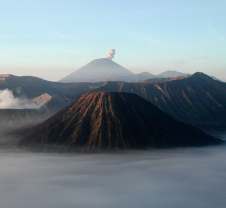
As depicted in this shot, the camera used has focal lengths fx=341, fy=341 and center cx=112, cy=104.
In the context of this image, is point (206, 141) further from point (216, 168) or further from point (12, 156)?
point (12, 156)

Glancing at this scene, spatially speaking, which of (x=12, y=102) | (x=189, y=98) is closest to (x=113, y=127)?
(x=12, y=102)

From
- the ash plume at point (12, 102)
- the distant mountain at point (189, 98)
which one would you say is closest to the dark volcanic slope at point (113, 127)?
the ash plume at point (12, 102)

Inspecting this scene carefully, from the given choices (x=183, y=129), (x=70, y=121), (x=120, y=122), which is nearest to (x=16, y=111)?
(x=70, y=121)

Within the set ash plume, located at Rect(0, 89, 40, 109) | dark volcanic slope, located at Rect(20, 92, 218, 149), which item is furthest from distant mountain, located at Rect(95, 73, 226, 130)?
dark volcanic slope, located at Rect(20, 92, 218, 149)

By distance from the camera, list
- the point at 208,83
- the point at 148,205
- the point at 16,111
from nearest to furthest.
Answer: the point at 148,205
the point at 16,111
the point at 208,83

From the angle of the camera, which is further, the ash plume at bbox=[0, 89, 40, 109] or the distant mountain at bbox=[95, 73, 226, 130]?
the distant mountain at bbox=[95, 73, 226, 130]

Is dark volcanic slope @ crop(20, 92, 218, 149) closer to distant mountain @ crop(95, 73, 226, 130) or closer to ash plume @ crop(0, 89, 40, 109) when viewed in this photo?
ash plume @ crop(0, 89, 40, 109)

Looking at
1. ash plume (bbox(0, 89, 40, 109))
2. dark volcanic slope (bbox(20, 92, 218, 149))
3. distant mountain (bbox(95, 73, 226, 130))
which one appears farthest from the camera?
distant mountain (bbox(95, 73, 226, 130))
